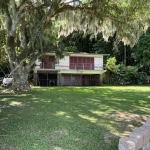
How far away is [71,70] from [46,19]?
39.3 ft

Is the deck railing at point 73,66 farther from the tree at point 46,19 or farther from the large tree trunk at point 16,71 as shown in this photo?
the large tree trunk at point 16,71

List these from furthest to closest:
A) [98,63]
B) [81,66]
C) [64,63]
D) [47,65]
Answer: [98,63] < [81,66] < [64,63] < [47,65]

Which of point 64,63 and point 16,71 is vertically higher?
point 64,63

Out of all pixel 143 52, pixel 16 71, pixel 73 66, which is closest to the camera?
pixel 16 71

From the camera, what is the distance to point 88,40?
29844 mm

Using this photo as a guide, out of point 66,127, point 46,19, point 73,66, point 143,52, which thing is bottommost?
point 66,127

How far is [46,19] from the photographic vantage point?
11.5m

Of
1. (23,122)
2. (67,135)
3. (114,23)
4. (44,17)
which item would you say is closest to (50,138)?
(67,135)

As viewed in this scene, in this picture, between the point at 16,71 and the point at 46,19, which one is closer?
the point at 46,19

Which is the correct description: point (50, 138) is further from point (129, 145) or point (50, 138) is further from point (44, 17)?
point (44, 17)

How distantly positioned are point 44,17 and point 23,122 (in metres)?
7.04

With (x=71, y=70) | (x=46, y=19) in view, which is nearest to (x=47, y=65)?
(x=71, y=70)

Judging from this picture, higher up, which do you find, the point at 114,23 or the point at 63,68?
the point at 114,23

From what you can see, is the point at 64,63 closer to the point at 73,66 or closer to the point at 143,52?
the point at 73,66
